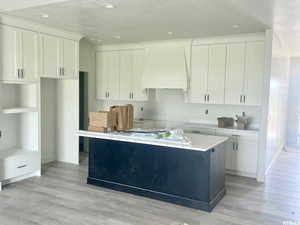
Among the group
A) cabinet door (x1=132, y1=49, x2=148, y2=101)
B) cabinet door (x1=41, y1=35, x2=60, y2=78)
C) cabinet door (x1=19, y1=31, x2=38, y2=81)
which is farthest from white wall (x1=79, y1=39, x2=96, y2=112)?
cabinet door (x1=19, y1=31, x2=38, y2=81)

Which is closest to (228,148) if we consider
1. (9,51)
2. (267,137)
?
(267,137)

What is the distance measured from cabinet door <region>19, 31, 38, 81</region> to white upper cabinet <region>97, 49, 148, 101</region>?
224 cm

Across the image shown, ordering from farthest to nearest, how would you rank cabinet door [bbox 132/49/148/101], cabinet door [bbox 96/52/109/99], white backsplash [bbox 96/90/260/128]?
cabinet door [bbox 96/52/109/99]
cabinet door [bbox 132/49/148/101]
white backsplash [bbox 96/90/260/128]

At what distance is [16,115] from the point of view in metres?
4.98

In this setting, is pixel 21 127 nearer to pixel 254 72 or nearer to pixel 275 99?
pixel 254 72

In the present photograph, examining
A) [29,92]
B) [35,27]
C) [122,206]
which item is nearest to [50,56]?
[35,27]

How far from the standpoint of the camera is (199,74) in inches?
224

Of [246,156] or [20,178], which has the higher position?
[246,156]

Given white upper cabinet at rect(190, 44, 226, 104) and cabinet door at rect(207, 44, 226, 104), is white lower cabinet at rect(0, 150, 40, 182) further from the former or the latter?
cabinet door at rect(207, 44, 226, 104)

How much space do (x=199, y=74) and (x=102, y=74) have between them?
8.21 ft

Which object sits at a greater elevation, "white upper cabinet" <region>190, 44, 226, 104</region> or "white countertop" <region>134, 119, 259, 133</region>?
"white upper cabinet" <region>190, 44, 226, 104</region>

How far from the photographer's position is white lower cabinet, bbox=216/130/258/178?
505 cm

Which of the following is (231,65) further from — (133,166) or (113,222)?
(113,222)

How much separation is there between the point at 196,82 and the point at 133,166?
250 cm
